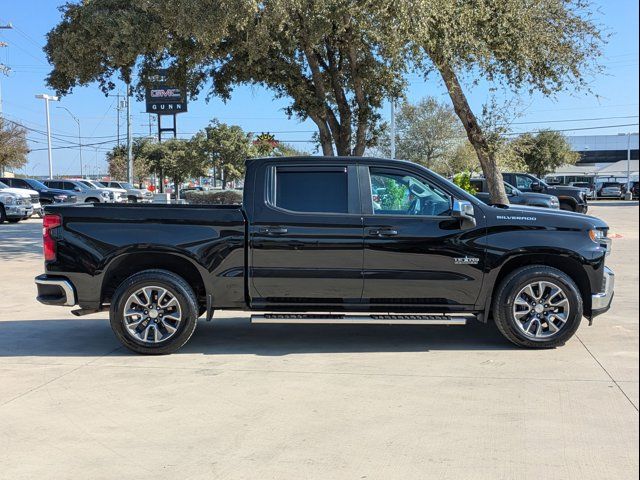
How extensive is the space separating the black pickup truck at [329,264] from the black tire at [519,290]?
12 millimetres

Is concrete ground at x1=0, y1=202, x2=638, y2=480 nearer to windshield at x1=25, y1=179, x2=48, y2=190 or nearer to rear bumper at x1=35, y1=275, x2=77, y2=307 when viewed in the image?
rear bumper at x1=35, y1=275, x2=77, y2=307

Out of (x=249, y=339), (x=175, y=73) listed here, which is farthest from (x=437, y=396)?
(x=175, y=73)

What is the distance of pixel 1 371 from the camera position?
232 inches

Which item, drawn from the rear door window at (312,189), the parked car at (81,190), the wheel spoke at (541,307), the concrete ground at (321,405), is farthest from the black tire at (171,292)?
the parked car at (81,190)

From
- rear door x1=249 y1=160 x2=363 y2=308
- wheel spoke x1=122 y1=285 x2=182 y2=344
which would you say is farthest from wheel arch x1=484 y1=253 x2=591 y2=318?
wheel spoke x1=122 y1=285 x2=182 y2=344

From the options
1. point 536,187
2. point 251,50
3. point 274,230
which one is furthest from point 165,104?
point 274,230

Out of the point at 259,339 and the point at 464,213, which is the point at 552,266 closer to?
the point at 464,213

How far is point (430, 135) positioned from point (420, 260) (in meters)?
50.2

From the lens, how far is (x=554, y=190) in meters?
25.7

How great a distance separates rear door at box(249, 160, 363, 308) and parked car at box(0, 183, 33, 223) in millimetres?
21004

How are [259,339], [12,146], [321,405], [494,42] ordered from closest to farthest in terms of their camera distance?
[321,405] → [259,339] → [494,42] → [12,146]

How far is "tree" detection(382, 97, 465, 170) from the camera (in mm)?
54375

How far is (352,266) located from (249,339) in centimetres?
171

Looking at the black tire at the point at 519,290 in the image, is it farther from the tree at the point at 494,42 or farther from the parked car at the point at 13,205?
the parked car at the point at 13,205
